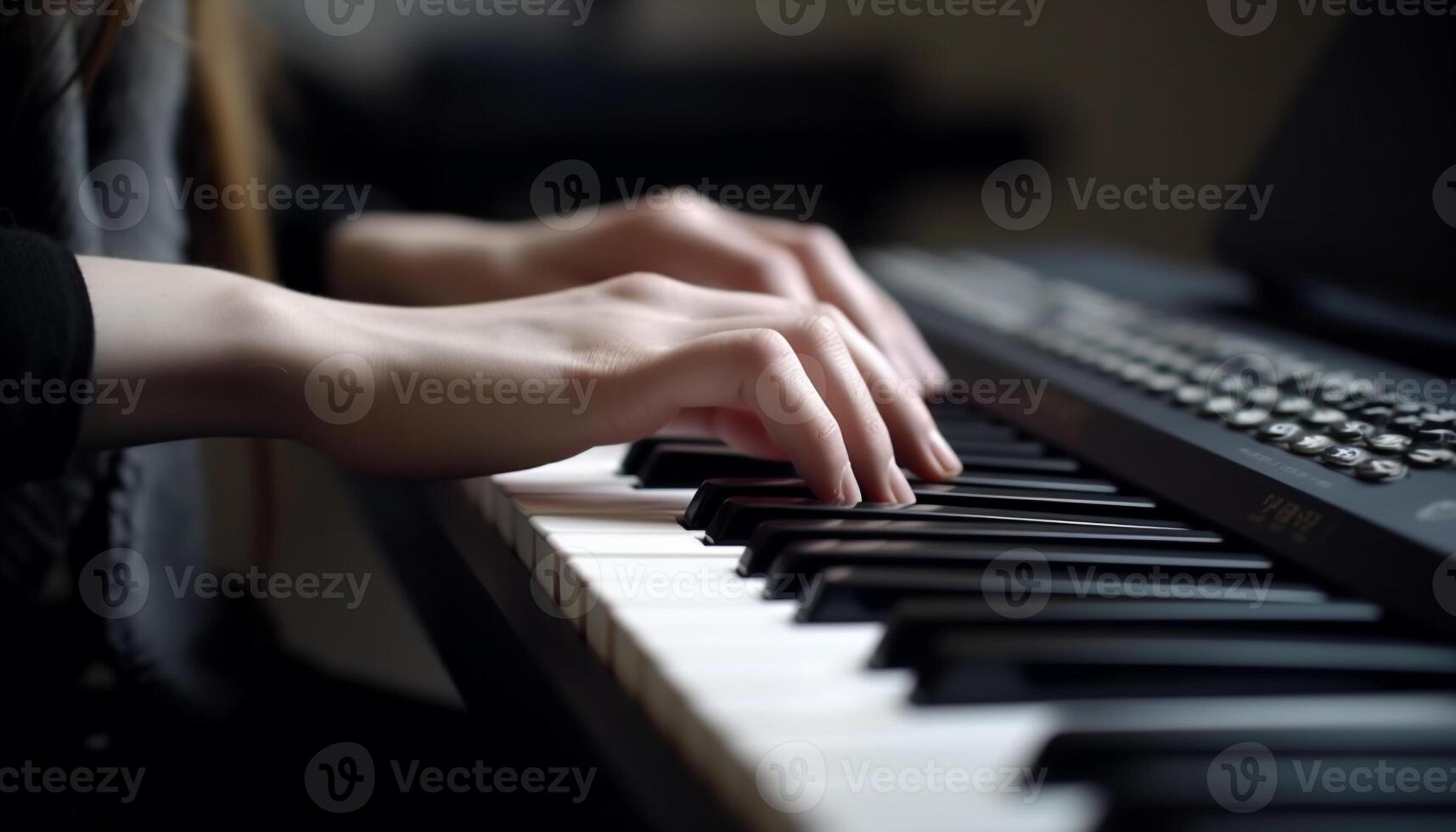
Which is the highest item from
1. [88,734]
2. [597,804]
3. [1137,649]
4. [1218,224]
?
[1218,224]

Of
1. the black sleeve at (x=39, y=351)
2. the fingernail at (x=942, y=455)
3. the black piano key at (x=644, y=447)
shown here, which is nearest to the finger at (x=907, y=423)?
the fingernail at (x=942, y=455)

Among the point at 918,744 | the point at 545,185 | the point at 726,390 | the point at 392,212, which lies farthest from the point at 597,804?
the point at 545,185

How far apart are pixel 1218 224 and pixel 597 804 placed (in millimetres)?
735

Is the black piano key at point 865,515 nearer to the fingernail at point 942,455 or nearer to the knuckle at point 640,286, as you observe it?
the fingernail at point 942,455

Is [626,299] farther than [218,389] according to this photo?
Yes

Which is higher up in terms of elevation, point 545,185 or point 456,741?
point 545,185

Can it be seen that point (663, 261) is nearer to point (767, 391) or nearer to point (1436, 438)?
point (767, 391)

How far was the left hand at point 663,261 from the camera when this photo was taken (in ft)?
2.79

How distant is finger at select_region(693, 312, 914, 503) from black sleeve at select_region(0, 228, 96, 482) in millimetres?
325

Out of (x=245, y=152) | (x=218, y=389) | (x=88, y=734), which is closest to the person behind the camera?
(x=218, y=389)

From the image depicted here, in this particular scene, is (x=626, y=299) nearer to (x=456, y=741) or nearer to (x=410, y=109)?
(x=456, y=741)

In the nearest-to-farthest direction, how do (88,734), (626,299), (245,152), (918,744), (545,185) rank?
(918,744) < (626,299) < (88,734) < (245,152) < (545,185)

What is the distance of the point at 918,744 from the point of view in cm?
37

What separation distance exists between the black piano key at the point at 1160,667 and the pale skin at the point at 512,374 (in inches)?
7.6
